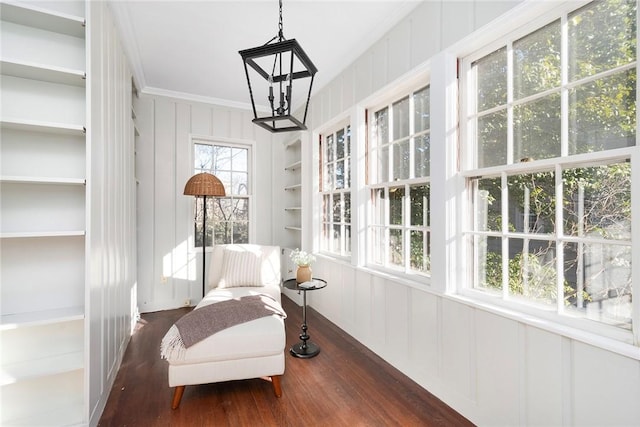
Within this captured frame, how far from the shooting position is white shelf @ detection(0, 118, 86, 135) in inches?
57.5

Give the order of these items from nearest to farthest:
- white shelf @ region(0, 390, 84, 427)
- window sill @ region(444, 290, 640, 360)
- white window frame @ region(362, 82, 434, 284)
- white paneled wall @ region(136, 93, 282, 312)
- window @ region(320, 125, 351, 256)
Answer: window sill @ region(444, 290, 640, 360), white shelf @ region(0, 390, 84, 427), white window frame @ region(362, 82, 434, 284), window @ region(320, 125, 351, 256), white paneled wall @ region(136, 93, 282, 312)

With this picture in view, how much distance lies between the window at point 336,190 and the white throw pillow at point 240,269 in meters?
0.94

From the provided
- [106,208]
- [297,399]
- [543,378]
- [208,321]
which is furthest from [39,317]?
[543,378]

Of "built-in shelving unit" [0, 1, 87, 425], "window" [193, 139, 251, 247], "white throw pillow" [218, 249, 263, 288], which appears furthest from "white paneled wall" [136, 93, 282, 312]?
"built-in shelving unit" [0, 1, 87, 425]

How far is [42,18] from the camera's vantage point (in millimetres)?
1570

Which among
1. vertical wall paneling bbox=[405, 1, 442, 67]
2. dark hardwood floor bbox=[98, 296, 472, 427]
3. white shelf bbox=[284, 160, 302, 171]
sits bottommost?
dark hardwood floor bbox=[98, 296, 472, 427]

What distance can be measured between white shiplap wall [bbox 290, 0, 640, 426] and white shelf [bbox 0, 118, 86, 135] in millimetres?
2229

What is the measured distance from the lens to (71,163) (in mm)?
1759

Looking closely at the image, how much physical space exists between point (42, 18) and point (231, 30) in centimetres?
136

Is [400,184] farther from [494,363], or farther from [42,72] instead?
[42,72]

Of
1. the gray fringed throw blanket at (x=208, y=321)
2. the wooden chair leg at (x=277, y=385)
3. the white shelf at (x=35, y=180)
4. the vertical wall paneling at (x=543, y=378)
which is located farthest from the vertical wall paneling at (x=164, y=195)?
the vertical wall paneling at (x=543, y=378)

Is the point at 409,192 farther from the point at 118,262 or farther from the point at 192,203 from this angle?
the point at 192,203

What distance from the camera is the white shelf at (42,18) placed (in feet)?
4.89

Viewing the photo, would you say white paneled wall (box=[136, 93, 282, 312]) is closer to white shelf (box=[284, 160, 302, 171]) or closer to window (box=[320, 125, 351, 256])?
white shelf (box=[284, 160, 302, 171])
